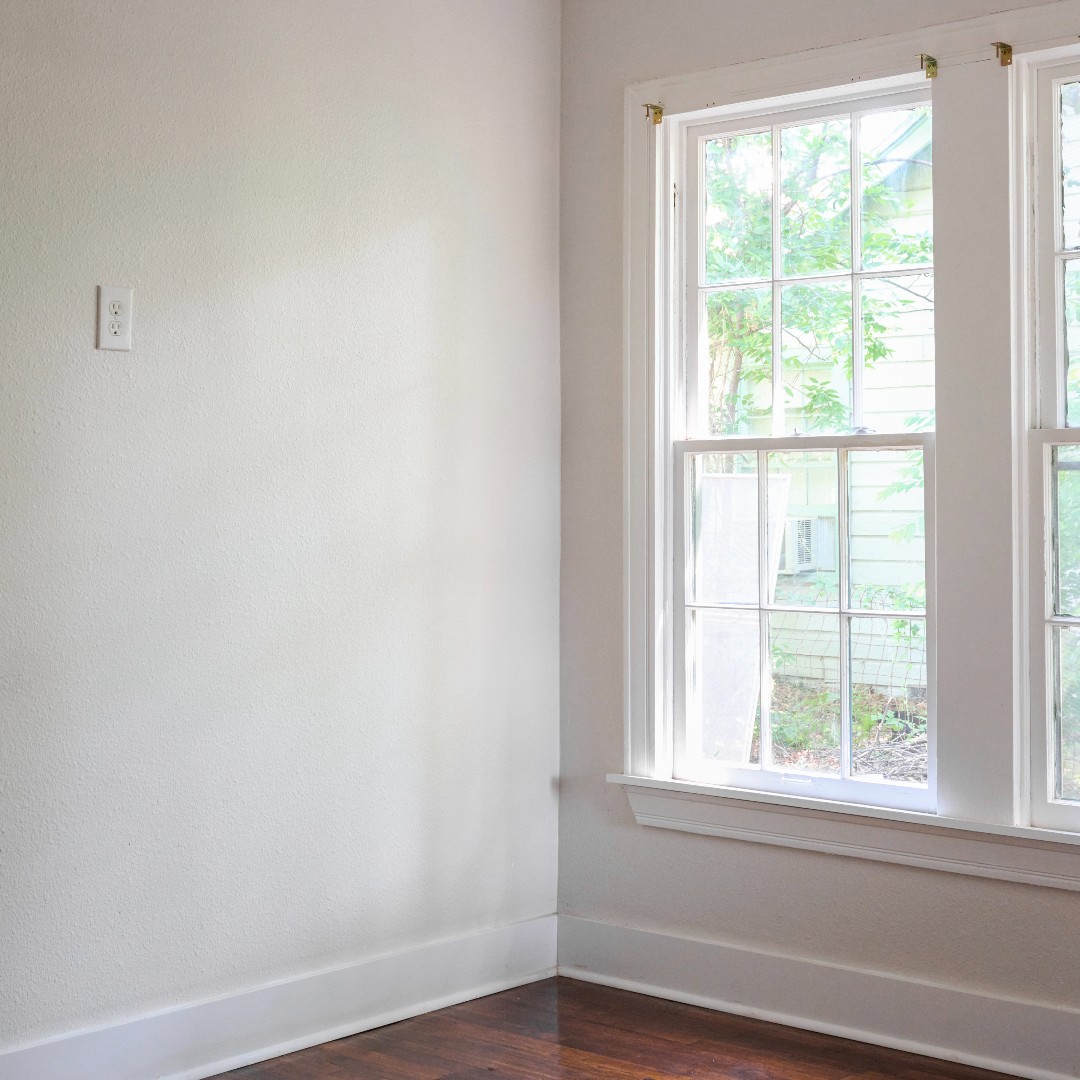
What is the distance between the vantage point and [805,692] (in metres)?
3.13

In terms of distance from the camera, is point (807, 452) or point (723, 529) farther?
point (723, 529)


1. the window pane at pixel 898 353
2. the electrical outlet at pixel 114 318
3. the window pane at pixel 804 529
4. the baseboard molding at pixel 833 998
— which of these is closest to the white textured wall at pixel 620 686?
the baseboard molding at pixel 833 998

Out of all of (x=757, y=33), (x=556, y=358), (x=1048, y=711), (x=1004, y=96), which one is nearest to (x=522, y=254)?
(x=556, y=358)

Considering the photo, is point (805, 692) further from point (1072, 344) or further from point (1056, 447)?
point (1072, 344)

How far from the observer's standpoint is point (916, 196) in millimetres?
2998

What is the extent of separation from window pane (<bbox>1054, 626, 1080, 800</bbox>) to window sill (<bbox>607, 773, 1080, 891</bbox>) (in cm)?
13

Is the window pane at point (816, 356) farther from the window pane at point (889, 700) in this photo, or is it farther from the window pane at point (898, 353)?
the window pane at point (889, 700)

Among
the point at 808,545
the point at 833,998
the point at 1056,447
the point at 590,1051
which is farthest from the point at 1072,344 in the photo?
the point at 590,1051

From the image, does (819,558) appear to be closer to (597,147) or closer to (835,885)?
(835,885)

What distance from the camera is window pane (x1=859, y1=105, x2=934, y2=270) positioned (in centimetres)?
299

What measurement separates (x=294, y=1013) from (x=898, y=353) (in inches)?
84.4

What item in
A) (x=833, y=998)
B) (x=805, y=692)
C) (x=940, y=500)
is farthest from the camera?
(x=805, y=692)

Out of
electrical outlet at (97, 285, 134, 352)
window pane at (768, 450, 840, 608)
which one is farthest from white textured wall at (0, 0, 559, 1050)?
window pane at (768, 450, 840, 608)

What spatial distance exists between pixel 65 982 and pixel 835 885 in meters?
1.79
